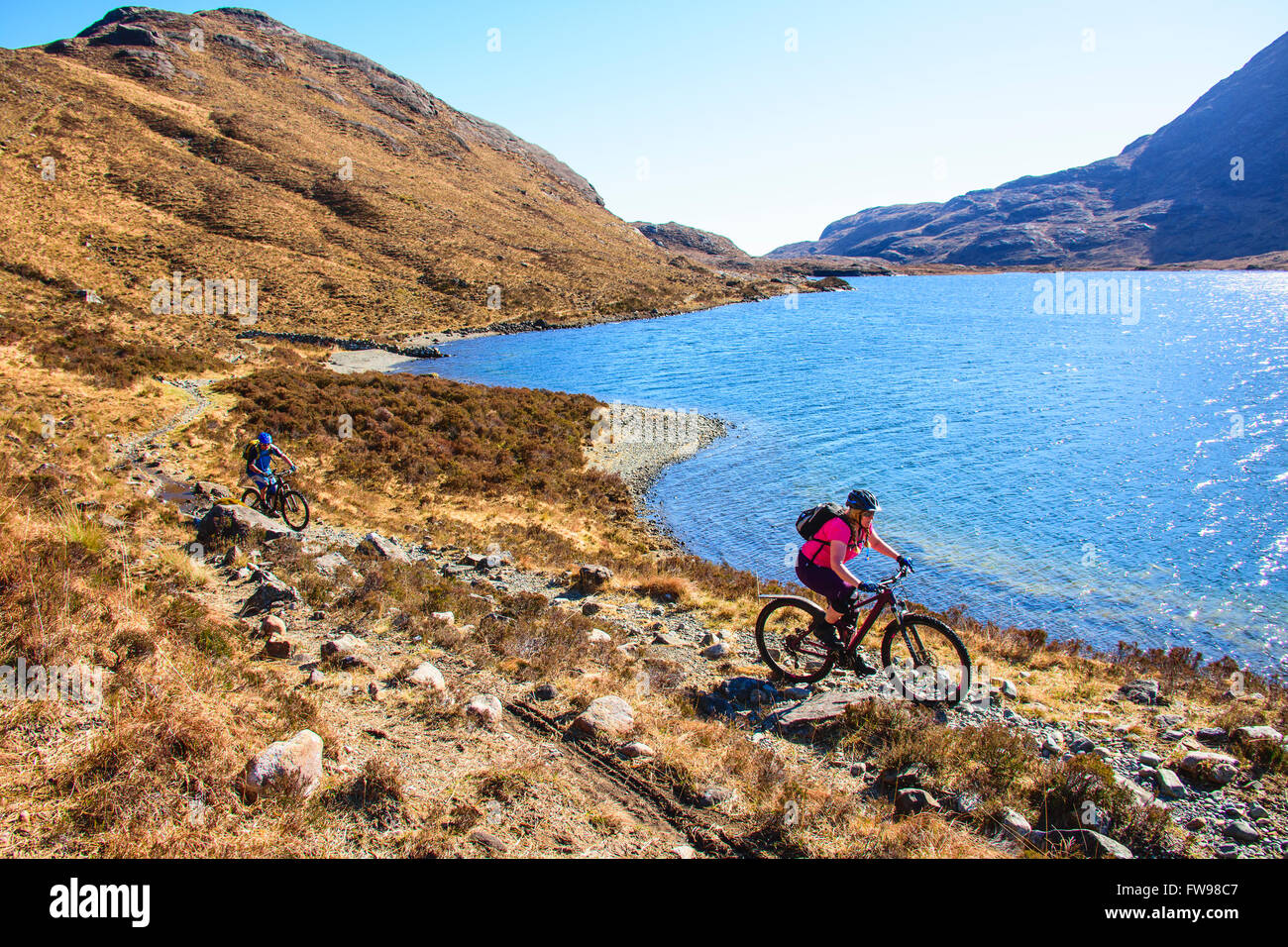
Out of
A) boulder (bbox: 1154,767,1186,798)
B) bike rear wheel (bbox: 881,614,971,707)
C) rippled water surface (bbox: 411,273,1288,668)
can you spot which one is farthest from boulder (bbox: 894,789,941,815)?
rippled water surface (bbox: 411,273,1288,668)

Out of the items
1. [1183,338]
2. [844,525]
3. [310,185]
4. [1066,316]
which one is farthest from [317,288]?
[1066,316]

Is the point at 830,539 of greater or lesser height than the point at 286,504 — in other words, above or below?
above

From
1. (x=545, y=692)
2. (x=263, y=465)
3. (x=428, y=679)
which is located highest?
(x=263, y=465)

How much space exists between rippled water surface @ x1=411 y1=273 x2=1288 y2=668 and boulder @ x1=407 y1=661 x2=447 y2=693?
481 inches

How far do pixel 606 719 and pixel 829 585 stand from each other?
334 cm

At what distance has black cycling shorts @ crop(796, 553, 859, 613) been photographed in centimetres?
830

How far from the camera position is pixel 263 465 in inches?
609

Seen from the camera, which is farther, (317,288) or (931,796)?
(317,288)

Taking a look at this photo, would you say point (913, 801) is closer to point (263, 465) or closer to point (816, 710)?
point (816, 710)

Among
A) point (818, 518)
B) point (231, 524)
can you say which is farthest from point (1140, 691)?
point (231, 524)

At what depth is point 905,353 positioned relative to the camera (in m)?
60.5
